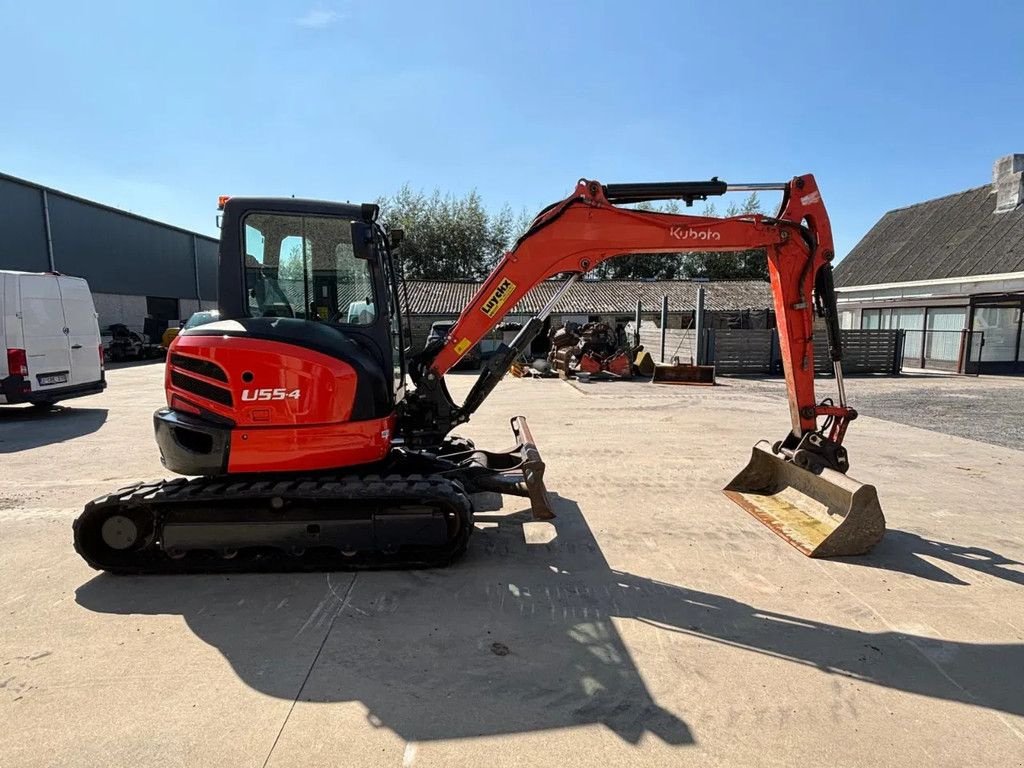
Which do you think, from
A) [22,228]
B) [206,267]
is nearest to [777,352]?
[22,228]

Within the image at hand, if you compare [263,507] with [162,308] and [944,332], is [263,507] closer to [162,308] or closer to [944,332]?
[944,332]

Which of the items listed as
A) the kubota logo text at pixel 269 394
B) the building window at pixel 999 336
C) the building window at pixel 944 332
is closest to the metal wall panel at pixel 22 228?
the kubota logo text at pixel 269 394

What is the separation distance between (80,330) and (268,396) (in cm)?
963

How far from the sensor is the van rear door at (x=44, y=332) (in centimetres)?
985

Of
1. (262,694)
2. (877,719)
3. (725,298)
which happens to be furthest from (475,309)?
(725,298)

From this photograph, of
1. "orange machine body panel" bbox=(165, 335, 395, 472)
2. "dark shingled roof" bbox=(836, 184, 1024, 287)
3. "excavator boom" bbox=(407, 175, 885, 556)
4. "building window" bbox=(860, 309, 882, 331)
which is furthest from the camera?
"building window" bbox=(860, 309, 882, 331)

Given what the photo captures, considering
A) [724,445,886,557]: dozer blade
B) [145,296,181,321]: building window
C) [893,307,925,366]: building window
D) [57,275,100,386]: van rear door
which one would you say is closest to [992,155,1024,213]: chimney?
[893,307,925,366]: building window

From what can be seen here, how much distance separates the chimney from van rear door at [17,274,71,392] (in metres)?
30.1

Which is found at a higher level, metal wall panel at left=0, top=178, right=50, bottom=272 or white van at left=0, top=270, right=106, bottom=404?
metal wall panel at left=0, top=178, right=50, bottom=272

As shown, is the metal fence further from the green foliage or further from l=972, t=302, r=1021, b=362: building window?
the green foliage

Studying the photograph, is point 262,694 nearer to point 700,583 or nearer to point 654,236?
point 700,583

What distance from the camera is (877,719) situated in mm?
2654

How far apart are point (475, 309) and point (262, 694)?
3082 mm

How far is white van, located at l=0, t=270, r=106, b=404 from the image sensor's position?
9633 millimetres
